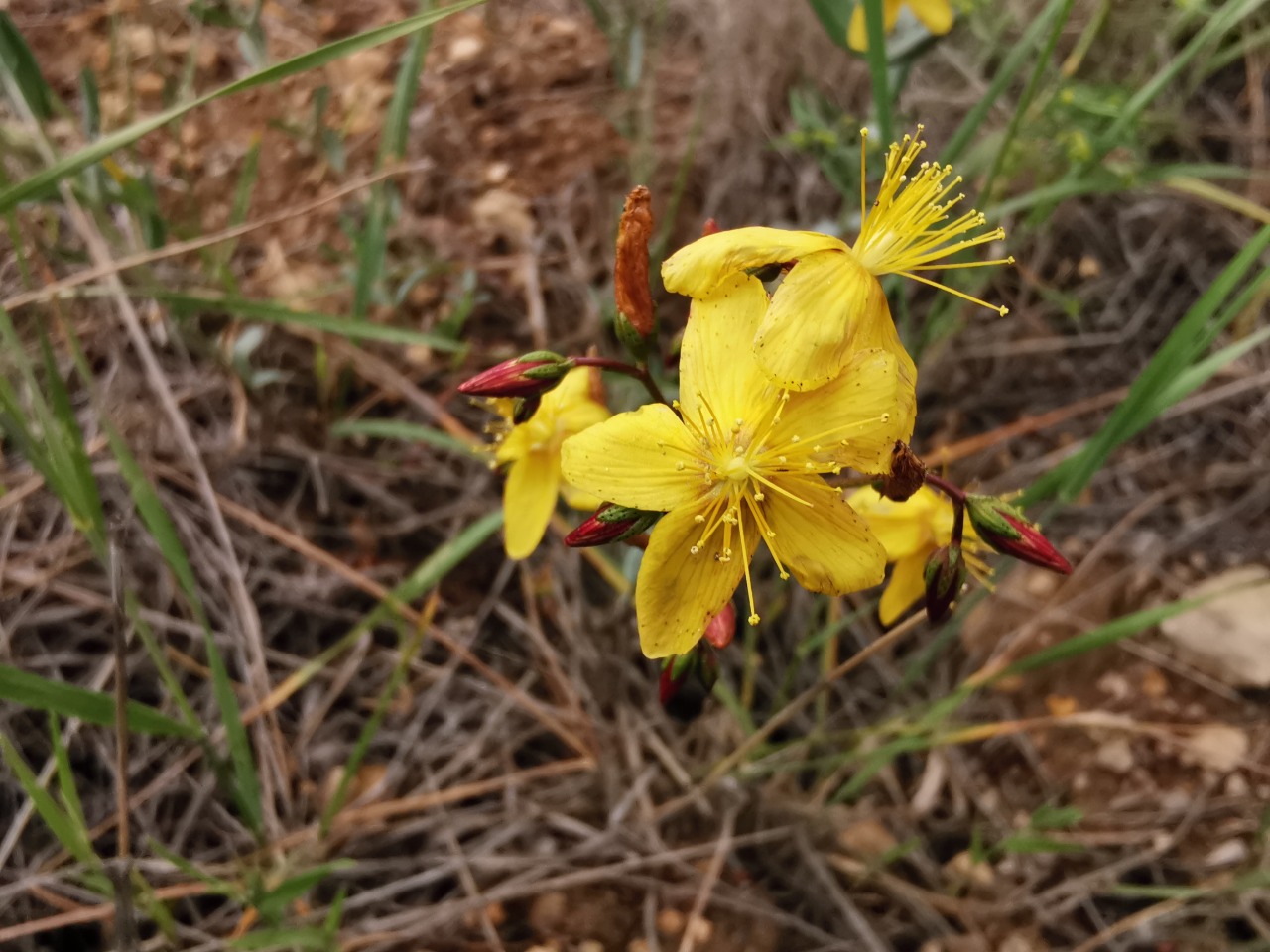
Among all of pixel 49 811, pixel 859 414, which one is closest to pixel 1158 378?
pixel 859 414

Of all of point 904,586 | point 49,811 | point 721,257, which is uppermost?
point 721,257

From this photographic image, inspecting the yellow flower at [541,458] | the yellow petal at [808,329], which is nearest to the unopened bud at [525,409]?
the yellow flower at [541,458]

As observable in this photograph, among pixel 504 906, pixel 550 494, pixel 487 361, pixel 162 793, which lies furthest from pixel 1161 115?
pixel 162 793

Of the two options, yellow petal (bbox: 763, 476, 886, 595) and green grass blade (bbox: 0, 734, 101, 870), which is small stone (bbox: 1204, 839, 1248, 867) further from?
green grass blade (bbox: 0, 734, 101, 870)

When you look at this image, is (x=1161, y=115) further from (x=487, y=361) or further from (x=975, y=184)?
(x=487, y=361)

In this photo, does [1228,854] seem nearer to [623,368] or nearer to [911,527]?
[911,527]

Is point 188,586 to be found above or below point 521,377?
below
